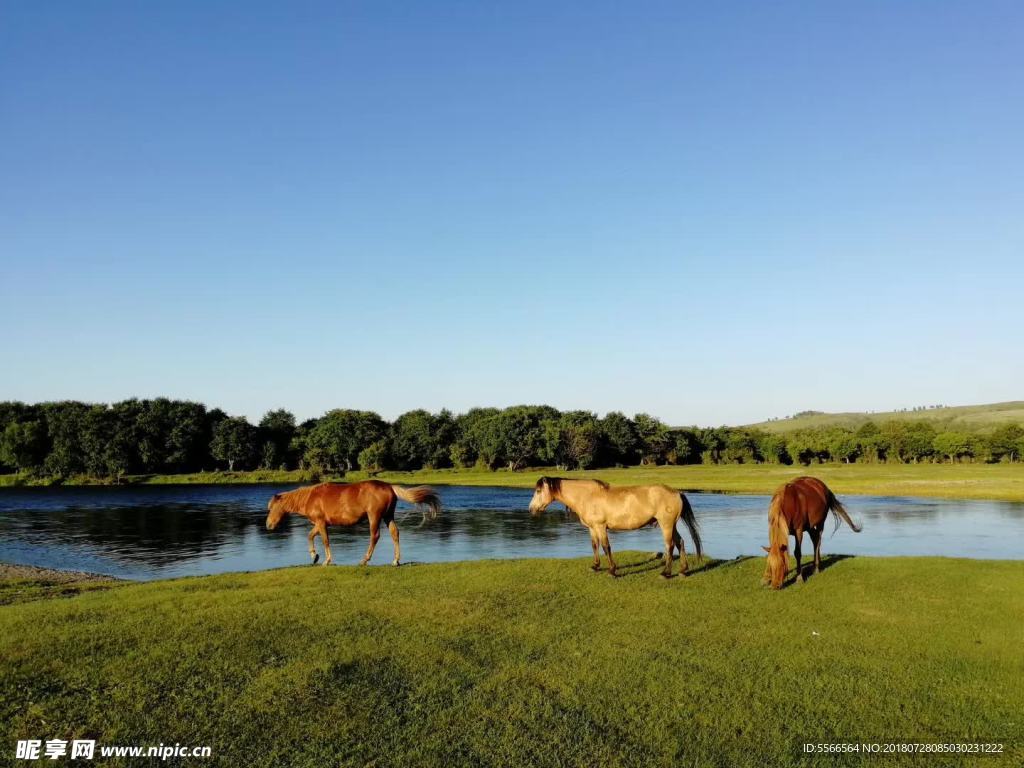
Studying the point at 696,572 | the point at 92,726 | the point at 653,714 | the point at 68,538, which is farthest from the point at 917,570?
the point at 68,538

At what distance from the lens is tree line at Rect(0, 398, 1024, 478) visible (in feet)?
296

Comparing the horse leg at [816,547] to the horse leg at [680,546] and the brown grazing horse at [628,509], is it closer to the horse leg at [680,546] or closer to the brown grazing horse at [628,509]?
the brown grazing horse at [628,509]

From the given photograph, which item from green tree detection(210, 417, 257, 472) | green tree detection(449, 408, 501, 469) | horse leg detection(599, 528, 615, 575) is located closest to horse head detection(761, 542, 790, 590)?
horse leg detection(599, 528, 615, 575)

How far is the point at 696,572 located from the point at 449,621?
5.98 meters

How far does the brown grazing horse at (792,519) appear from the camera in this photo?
1199 cm

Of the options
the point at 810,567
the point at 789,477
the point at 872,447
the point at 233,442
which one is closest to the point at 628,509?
the point at 810,567

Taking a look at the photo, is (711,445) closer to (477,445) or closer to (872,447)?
(872,447)

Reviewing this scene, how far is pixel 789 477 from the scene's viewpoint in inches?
2724

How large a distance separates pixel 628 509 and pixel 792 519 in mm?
3124

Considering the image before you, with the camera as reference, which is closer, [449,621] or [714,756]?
[714,756]

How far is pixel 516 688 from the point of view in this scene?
7.23 m

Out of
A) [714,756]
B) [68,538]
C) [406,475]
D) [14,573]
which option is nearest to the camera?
[714,756]

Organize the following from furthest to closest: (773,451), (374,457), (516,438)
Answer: (516,438), (374,457), (773,451)

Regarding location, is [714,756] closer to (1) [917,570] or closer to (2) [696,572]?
(2) [696,572]
